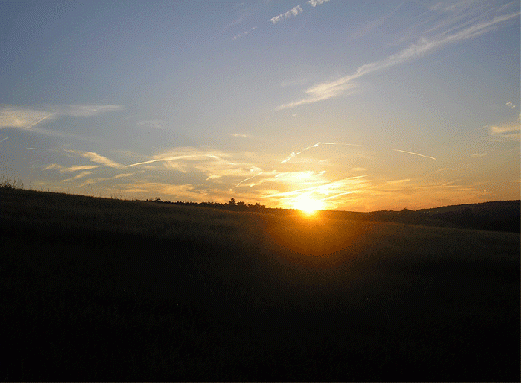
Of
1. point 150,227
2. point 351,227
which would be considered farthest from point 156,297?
point 351,227

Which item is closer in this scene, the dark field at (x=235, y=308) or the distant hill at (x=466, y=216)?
the dark field at (x=235, y=308)

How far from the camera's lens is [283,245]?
707 inches

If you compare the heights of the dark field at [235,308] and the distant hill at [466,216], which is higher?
the distant hill at [466,216]

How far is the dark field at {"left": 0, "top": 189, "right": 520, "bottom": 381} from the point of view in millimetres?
7289

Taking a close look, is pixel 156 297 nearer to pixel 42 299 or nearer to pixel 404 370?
pixel 42 299

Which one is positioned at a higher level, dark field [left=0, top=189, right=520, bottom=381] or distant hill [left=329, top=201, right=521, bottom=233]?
distant hill [left=329, top=201, right=521, bottom=233]

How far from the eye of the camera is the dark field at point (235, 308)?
7.29 metres

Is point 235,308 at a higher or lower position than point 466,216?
lower

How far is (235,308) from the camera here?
32.0ft

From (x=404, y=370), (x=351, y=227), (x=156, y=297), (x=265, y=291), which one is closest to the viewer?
(x=404, y=370)

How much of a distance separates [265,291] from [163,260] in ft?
13.7

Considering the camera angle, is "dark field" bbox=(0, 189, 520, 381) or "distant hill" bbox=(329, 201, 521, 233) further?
"distant hill" bbox=(329, 201, 521, 233)

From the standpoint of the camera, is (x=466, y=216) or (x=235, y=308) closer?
(x=235, y=308)

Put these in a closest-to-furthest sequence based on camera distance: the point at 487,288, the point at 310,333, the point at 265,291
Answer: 1. the point at 310,333
2. the point at 265,291
3. the point at 487,288
